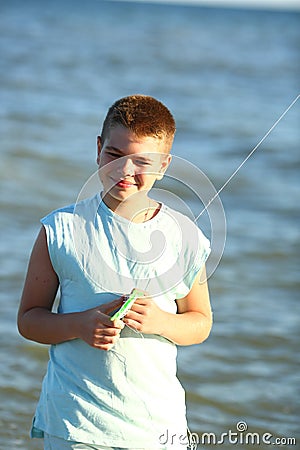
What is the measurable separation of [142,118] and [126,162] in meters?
0.12

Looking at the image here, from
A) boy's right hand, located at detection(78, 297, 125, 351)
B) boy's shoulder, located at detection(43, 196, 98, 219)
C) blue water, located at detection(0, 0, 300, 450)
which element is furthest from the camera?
blue water, located at detection(0, 0, 300, 450)

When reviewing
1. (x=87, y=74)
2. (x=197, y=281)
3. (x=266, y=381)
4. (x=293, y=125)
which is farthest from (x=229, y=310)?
(x=87, y=74)

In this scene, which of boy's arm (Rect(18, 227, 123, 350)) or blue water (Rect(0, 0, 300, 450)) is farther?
blue water (Rect(0, 0, 300, 450))

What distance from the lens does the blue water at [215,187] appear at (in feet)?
14.3

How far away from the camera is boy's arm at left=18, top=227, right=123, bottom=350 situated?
7.20 feet

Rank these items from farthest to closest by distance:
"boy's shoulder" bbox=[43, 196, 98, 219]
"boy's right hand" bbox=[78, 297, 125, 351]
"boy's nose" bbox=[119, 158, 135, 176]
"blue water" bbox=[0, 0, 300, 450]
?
"blue water" bbox=[0, 0, 300, 450] < "boy's shoulder" bbox=[43, 196, 98, 219] < "boy's nose" bbox=[119, 158, 135, 176] < "boy's right hand" bbox=[78, 297, 125, 351]

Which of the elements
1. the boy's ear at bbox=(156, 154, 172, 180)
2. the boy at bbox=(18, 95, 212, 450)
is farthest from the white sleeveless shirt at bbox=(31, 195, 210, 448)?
the boy's ear at bbox=(156, 154, 172, 180)

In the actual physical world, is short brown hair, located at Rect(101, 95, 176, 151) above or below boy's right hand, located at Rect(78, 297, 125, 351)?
above

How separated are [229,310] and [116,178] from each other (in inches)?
131

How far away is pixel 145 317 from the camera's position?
224 cm

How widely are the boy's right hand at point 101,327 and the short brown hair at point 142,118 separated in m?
0.42

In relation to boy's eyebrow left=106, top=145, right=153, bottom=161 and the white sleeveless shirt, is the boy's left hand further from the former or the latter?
boy's eyebrow left=106, top=145, right=153, bottom=161

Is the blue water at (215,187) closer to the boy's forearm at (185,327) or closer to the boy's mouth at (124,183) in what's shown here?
the boy's mouth at (124,183)

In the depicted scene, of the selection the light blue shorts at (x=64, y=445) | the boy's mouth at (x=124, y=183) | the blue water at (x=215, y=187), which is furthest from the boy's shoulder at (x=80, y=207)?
the light blue shorts at (x=64, y=445)
